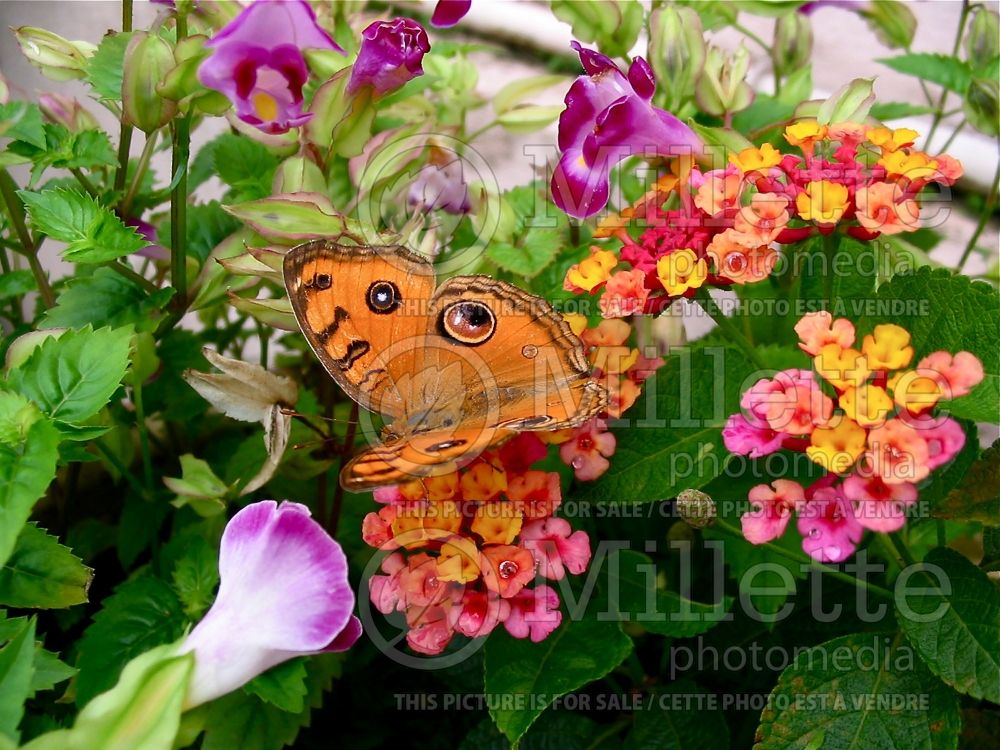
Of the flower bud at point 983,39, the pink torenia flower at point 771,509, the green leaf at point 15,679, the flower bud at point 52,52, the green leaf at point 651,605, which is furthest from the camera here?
the flower bud at point 983,39

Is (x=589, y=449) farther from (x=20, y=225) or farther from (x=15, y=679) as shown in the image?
(x=20, y=225)

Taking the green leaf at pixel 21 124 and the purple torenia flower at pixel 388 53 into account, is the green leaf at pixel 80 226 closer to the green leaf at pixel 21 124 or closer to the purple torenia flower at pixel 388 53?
the green leaf at pixel 21 124

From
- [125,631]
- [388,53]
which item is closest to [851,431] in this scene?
[388,53]

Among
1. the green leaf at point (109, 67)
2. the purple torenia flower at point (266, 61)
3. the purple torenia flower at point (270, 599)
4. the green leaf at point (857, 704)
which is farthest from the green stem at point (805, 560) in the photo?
the green leaf at point (109, 67)

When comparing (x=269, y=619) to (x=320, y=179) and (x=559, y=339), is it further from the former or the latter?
(x=320, y=179)

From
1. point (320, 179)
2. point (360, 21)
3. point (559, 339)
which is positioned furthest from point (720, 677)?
point (360, 21)
